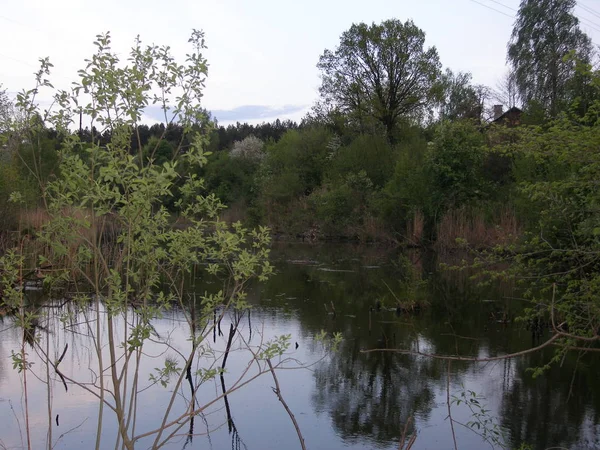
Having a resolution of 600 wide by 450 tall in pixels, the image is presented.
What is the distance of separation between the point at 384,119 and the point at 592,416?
1198 inches

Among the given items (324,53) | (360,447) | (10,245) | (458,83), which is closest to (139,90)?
(360,447)

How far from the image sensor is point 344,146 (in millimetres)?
35562

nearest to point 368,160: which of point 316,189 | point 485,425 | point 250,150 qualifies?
point 316,189

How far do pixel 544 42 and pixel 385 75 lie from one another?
8339 millimetres

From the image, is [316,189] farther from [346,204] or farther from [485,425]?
[485,425]

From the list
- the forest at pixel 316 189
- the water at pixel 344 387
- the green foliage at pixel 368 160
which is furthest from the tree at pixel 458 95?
the water at pixel 344 387

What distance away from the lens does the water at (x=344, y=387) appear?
6102 mm

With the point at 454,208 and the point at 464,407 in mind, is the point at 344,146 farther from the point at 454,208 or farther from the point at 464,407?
the point at 464,407

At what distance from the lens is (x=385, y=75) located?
→ 35.9 m

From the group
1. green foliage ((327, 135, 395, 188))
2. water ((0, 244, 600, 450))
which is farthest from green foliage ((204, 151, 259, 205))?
water ((0, 244, 600, 450))

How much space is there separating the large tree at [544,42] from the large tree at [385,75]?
5027mm

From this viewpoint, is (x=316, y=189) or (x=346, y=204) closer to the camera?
(x=346, y=204)

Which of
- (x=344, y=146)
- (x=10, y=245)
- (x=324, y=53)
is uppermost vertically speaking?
(x=324, y=53)

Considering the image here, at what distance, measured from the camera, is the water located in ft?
20.0
